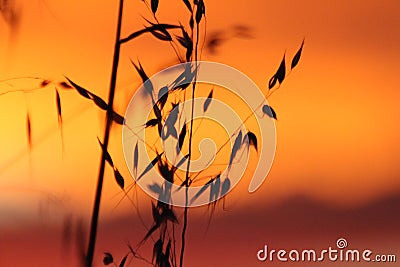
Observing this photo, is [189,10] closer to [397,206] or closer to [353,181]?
[353,181]

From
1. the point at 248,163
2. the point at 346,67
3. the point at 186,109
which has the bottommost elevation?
the point at 248,163

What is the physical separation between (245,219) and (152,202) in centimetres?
30

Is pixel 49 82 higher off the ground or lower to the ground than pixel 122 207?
higher

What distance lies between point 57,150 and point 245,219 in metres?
0.63

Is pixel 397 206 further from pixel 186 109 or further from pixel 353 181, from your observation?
pixel 186 109

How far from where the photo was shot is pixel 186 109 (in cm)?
226

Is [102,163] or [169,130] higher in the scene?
[169,130]

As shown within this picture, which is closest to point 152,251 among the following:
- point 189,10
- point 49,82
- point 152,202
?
point 152,202

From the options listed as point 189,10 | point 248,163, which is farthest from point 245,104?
point 189,10

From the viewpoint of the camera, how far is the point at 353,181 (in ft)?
7.49

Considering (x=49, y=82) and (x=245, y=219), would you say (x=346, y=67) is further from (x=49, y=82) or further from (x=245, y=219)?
(x=49, y=82)

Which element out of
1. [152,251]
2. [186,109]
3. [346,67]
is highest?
[346,67]

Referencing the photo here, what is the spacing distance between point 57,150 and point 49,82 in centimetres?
21

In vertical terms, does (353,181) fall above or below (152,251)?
above
